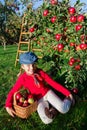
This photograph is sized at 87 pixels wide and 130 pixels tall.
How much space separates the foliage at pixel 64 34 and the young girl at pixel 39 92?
2.00ft

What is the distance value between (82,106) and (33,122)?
854 millimetres

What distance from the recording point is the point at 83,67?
5.09 meters

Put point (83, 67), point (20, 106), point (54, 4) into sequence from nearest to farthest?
1. point (20, 106)
2. point (83, 67)
3. point (54, 4)

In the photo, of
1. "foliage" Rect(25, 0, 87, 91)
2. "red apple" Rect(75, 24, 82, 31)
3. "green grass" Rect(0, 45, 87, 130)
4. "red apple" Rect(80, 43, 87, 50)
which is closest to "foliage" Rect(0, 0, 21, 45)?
"foliage" Rect(25, 0, 87, 91)

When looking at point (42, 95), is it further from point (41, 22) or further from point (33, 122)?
point (41, 22)

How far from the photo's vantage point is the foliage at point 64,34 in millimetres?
5008

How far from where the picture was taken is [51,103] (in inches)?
181

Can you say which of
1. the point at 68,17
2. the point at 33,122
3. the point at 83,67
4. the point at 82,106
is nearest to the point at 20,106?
the point at 33,122

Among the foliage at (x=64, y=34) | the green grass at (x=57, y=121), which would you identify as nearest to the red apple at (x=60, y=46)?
the foliage at (x=64, y=34)

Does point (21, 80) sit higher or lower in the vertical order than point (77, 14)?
lower

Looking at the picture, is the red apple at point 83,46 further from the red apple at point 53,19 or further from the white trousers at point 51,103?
the white trousers at point 51,103

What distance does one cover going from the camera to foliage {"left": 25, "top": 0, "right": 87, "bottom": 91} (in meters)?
5.01

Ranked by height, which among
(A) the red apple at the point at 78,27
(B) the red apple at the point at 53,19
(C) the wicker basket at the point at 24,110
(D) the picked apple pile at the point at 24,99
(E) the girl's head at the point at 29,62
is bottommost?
(C) the wicker basket at the point at 24,110

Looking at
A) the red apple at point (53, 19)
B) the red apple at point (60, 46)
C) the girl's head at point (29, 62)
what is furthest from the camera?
the red apple at point (53, 19)
